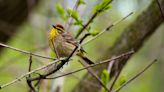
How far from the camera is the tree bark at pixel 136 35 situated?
14.0ft

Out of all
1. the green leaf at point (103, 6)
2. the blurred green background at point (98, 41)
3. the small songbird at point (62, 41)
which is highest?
the green leaf at point (103, 6)

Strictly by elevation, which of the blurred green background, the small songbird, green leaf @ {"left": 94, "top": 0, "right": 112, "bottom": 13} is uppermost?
green leaf @ {"left": 94, "top": 0, "right": 112, "bottom": 13}

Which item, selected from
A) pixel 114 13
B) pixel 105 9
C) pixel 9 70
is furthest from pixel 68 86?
pixel 105 9

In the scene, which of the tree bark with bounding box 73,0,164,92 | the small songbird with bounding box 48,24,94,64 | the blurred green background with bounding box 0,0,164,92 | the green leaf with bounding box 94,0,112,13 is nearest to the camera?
the green leaf with bounding box 94,0,112,13

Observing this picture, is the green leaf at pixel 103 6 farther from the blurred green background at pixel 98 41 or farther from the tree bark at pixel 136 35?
the blurred green background at pixel 98 41

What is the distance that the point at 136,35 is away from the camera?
443 cm

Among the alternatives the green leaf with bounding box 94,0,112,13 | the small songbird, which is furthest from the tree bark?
the green leaf with bounding box 94,0,112,13

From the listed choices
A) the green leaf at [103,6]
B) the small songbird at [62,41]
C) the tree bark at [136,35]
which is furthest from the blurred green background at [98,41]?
the green leaf at [103,6]

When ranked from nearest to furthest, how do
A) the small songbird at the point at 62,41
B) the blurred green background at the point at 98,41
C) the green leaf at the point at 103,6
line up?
the green leaf at the point at 103,6 → the small songbird at the point at 62,41 → the blurred green background at the point at 98,41

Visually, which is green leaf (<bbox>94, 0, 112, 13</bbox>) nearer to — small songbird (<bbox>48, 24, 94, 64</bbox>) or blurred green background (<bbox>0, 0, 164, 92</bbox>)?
small songbird (<bbox>48, 24, 94, 64</bbox>)

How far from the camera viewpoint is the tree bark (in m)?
4.27

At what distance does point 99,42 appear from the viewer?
777 centimetres

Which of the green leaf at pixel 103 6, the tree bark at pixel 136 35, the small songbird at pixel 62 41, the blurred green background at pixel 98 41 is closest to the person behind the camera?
the green leaf at pixel 103 6

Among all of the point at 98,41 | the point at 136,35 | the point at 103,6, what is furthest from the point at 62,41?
the point at 98,41
